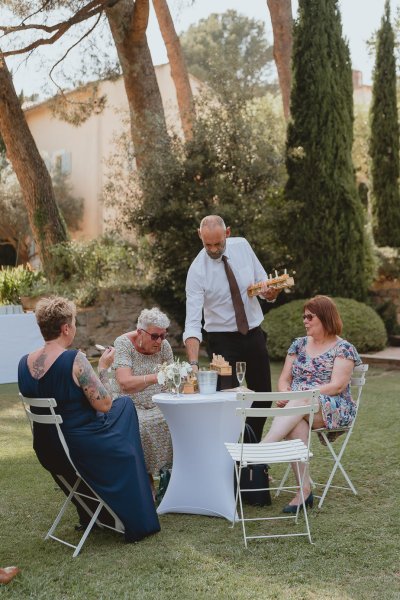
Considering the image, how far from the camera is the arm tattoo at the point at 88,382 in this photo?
424 cm

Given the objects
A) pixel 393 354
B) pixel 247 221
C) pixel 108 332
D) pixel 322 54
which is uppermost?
pixel 322 54

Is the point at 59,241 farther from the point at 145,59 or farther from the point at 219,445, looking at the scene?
the point at 219,445

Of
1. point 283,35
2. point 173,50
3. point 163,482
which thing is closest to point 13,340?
point 163,482

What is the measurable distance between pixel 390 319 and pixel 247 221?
3207 mm

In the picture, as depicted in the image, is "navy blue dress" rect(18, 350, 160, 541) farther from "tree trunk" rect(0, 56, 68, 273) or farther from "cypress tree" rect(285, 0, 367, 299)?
"tree trunk" rect(0, 56, 68, 273)

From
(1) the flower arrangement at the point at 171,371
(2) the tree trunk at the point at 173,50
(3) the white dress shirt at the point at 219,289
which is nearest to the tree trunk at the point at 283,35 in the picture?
(2) the tree trunk at the point at 173,50

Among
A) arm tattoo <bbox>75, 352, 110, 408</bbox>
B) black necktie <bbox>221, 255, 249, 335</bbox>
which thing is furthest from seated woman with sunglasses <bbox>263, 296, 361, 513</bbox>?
arm tattoo <bbox>75, 352, 110, 408</bbox>

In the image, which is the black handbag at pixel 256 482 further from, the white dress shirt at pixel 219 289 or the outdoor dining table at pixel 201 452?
the white dress shirt at pixel 219 289

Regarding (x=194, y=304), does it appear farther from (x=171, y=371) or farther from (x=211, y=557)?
(x=211, y=557)

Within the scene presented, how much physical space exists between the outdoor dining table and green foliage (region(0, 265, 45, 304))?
8.63 meters

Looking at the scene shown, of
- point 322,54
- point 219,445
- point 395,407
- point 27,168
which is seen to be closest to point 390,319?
point 322,54

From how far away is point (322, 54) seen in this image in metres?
13.8

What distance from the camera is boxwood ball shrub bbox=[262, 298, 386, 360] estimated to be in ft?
40.2

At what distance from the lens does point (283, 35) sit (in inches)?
634
